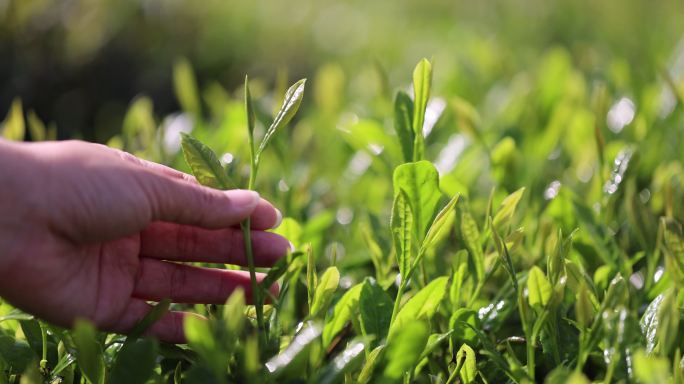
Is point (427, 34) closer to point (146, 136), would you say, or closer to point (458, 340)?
point (146, 136)

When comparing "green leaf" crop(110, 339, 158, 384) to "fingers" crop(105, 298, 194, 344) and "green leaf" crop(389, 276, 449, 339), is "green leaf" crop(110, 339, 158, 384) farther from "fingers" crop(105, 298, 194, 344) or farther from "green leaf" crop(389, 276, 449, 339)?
"green leaf" crop(389, 276, 449, 339)

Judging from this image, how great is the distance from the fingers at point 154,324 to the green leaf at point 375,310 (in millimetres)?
306

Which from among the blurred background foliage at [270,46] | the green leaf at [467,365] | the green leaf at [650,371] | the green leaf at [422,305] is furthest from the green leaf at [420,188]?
the blurred background foliage at [270,46]

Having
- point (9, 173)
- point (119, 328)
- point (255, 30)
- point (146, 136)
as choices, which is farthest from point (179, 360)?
point (255, 30)

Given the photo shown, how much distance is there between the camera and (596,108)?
75.7 inches

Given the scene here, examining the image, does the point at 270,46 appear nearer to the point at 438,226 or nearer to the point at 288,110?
the point at 288,110

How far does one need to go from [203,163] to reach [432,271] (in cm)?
58

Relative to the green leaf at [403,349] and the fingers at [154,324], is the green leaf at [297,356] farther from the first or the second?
the fingers at [154,324]

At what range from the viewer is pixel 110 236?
1.26 m

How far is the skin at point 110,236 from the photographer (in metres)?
1.20

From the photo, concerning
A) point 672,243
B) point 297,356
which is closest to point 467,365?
point 297,356

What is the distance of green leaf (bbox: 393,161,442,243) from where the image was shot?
1365 millimetres

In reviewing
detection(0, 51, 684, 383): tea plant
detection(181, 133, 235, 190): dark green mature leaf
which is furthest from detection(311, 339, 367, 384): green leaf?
detection(181, 133, 235, 190): dark green mature leaf

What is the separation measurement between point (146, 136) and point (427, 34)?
9.74 ft
